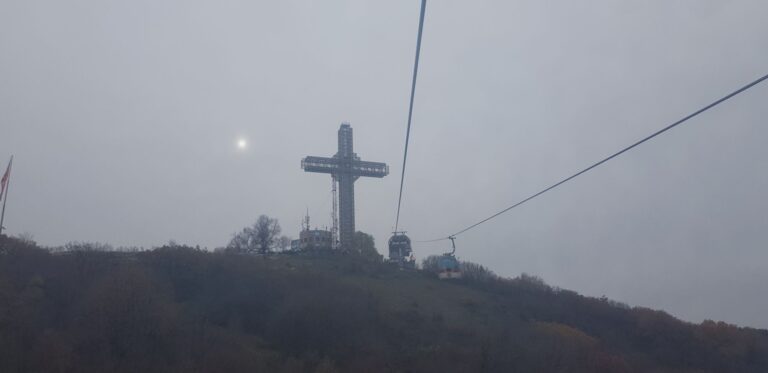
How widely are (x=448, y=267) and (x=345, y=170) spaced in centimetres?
1541

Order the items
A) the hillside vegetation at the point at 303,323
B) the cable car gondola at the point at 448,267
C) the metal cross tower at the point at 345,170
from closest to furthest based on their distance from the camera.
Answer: the hillside vegetation at the point at 303,323, the cable car gondola at the point at 448,267, the metal cross tower at the point at 345,170

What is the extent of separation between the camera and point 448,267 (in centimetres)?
6225

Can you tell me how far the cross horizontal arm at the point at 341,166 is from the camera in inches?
2776

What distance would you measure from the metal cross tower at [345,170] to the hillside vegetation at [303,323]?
987cm

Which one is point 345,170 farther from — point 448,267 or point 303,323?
point 303,323

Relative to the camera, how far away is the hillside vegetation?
87.7 ft

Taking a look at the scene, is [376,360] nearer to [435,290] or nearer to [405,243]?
[435,290]

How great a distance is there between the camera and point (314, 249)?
222ft

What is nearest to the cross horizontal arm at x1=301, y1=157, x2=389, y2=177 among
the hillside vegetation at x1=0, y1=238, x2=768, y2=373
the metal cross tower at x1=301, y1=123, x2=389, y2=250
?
the metal cross tower at x1=301, y1=123, x2=389, y2=250

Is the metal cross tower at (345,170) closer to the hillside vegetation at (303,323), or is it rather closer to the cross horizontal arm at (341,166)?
the cross horizontal arm at (341,166)

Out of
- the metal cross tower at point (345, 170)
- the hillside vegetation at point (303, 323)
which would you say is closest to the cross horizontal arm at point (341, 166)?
the metal cross tower at point (345, 170)

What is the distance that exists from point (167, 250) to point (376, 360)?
896 inches

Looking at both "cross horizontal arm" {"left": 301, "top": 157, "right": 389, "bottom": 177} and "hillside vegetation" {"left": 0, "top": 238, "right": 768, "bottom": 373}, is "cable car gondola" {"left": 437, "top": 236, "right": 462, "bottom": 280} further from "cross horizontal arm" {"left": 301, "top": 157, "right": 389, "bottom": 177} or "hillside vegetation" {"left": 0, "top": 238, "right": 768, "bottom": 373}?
"cross horizontal arm" {"left": 301, "top": 157, "right": 389, "bottom": 177}

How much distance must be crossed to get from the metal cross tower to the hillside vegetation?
32.4ft
